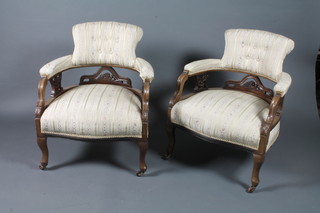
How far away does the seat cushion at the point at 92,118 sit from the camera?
9.20ft

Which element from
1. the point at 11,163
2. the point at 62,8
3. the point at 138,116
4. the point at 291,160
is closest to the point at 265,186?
the point at 291,160

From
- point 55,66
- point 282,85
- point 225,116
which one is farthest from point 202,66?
point 55,66

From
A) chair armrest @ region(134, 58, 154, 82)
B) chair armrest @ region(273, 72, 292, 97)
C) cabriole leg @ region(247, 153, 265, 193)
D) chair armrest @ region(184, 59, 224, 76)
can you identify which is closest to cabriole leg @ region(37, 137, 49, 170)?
chair armrest @ region(134, 58, 154, 82)

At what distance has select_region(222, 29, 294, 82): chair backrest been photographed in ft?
9.89

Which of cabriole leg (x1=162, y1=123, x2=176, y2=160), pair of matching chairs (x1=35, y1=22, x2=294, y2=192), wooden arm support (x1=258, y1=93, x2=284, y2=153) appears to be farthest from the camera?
cabriole leg (x1=162, y1=123, x2=176, y2=160)

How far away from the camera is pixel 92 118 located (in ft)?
9.20

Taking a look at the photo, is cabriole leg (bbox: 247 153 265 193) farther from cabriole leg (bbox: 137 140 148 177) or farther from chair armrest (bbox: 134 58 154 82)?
chair armrest (bbox: 134 58 154 82)

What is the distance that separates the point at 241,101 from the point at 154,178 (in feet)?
2.53

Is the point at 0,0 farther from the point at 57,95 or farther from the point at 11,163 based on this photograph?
the point at 11,163

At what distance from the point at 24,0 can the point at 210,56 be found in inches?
60.8

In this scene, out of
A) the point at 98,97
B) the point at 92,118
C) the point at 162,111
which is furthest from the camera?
the point at 162,111

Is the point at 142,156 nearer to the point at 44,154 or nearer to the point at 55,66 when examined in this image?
the point at 44,154

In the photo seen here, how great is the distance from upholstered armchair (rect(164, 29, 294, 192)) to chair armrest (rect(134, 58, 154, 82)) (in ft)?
0.79

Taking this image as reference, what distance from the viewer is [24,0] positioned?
3500 mm
